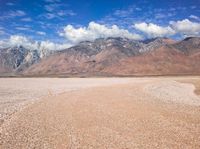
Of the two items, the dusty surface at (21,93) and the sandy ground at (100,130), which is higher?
the sandy ground at (100,130)

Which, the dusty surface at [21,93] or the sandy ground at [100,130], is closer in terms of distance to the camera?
the sandy ground at [100,130]

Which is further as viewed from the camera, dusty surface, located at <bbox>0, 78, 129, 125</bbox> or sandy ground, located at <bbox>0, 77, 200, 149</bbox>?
dusty surface, located at <bbox>0, 78, 129, 125</bbox>

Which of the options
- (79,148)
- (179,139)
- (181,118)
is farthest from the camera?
(181,118)

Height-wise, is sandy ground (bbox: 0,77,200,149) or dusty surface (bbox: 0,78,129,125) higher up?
sandy ground (bbox: 0,77,200,149)

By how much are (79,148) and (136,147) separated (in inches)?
115

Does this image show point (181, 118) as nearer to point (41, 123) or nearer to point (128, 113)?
point (128, 113)

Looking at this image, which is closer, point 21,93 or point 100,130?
point 100,130

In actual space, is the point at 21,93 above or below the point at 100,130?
below

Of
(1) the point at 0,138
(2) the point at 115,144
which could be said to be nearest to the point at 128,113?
(2) the point at 115,144

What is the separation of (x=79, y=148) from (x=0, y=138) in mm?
5057

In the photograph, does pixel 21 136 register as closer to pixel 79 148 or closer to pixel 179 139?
pixel 79 148

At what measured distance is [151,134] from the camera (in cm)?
1714

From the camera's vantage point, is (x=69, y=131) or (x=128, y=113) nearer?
(x=69, y=131)

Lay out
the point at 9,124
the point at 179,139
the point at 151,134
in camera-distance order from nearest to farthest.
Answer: the point at 179,139
the point at 151,134
the point at 9,124
